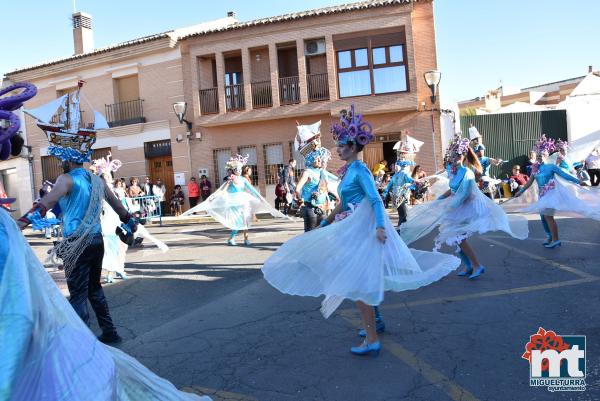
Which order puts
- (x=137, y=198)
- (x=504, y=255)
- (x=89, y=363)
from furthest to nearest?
(x=137, y=198) < (x=504, y=255) < (x=89, y=363)

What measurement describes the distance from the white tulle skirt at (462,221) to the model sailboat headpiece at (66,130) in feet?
14.7

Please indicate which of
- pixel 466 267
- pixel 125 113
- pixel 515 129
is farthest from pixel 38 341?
pixel 125 113

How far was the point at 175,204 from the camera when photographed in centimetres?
2258

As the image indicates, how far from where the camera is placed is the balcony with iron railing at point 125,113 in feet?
80.1

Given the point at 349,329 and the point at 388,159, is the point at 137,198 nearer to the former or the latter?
the point at 388,159

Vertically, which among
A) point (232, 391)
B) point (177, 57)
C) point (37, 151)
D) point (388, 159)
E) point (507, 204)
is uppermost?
point (177, 57)

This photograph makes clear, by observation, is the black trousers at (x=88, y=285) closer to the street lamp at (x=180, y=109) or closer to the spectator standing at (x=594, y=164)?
the street lamp at (x=180, y=109)

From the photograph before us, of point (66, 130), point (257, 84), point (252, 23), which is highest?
point (252, 23)

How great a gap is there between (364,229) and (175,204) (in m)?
19.4

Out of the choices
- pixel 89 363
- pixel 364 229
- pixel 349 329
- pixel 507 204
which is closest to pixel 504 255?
pixel 507 204

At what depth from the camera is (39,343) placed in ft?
5.49

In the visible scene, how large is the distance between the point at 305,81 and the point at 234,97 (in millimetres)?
3636

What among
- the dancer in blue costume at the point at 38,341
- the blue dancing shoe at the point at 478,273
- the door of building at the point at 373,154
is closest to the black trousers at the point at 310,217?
the blue dancing shoe at the point at 478,273

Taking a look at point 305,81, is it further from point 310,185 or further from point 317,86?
point 310,185
